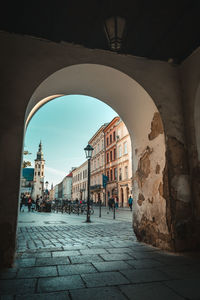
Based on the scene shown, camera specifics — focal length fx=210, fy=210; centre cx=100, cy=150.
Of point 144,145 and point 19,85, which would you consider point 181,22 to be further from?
point 19,85

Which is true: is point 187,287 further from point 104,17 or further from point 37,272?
point 104,17

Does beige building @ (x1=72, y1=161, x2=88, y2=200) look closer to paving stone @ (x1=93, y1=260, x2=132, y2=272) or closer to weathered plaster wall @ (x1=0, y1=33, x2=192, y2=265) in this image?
weathered plaster wall @ (x1=0, y1=33, x2=192, y2=265)

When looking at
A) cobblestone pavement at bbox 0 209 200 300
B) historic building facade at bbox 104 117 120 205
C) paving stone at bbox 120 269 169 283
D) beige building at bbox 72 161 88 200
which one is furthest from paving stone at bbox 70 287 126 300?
beige building at bbox 72 161 88 200

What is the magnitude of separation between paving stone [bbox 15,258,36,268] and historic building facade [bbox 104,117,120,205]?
3003 centimetres

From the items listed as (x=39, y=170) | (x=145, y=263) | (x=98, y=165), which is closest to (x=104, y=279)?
(x=145, y=263)

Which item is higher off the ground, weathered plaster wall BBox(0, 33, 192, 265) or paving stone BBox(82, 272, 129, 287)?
weathered plaster wall BBox(0, 33, 192, 265)

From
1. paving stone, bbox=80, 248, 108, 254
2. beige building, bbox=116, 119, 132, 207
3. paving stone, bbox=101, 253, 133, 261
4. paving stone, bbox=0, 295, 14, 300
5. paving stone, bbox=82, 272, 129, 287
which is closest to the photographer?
paving stone, bbox=0, 295, 14, 300

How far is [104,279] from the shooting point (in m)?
2.18

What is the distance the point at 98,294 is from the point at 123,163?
2917cm

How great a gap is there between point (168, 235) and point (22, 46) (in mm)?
3737

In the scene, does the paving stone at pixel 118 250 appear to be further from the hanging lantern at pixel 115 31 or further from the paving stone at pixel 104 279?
the hanging lantern at pixel 115 31

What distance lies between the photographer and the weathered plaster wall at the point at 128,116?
2.86m

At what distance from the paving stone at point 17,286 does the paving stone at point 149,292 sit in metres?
0.86

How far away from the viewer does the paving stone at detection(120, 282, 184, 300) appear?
177 centimetres
